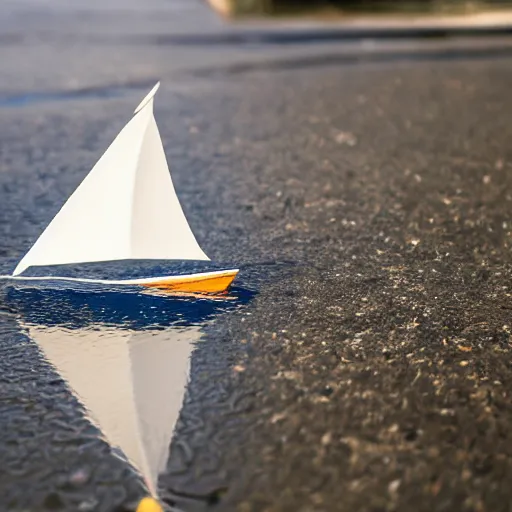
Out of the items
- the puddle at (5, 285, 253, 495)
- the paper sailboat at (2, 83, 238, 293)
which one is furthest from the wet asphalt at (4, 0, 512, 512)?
the paper sailboat at (2, 83, 238, 293)

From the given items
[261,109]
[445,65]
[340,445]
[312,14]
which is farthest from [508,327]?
[312,14]

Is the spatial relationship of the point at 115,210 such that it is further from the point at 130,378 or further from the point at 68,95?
the point at 68,95

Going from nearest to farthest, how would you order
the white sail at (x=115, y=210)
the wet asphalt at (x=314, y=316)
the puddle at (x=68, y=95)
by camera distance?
the wet asphalt at (x=314, y=316) < the white sail at (x=115, y=210) < the puddle at (x=68, y=95)

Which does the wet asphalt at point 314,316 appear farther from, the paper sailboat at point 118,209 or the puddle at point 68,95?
the paper sailboat at point 118,209

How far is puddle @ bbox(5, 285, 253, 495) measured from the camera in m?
1.02

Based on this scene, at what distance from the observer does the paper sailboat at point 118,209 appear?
4.66 feet

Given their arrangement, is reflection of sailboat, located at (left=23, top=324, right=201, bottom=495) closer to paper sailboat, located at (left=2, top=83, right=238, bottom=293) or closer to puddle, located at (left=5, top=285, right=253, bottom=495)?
puddle, located at (left=5, top=285, right=253, bottom=495)

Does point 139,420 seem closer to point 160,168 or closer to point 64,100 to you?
point 160,168

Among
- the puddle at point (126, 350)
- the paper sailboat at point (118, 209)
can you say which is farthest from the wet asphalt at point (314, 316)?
the paper sailboat at point (118, 209)

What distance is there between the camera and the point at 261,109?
404cm

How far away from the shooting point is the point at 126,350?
4.09 ft

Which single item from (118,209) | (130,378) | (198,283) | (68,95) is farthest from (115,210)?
(68,95)

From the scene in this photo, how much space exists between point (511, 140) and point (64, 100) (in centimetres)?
223

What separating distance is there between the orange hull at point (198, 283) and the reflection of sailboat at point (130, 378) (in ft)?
0.54
